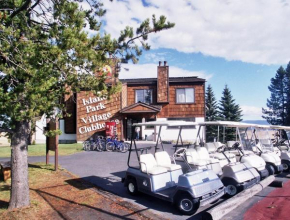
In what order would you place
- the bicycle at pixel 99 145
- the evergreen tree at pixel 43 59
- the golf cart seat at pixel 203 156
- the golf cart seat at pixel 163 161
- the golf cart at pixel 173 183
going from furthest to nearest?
1. the bicycle at pixel 99 145
2. the golf cart seat at pixel 203 156
3. the golf cart seat at pixel 163 161
4. the golf cart at pixel 173 183
5. the evergreen tree at pixel 43 59

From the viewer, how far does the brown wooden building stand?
22031 mm

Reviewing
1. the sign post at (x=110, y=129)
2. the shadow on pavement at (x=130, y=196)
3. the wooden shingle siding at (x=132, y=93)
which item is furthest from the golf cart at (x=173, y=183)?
the wooden shingle siding at (x=132, y=93)

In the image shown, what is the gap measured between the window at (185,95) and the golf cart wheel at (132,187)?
17.2 meters

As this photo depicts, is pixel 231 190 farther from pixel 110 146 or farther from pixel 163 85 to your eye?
pixel 163 85

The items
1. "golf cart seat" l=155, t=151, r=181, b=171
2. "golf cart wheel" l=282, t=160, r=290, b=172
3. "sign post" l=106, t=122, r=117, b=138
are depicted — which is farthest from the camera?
"sign post" l=106, t=122, r=117, b=138

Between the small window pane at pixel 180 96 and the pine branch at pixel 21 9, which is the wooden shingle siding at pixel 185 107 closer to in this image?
the small window pane at pixel 180 96

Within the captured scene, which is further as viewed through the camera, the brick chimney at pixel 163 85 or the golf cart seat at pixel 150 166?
the brick chimney at pixel 163 85

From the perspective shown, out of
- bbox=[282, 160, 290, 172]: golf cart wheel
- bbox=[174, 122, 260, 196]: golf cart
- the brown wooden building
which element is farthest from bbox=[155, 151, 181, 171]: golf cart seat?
the brown wooden building

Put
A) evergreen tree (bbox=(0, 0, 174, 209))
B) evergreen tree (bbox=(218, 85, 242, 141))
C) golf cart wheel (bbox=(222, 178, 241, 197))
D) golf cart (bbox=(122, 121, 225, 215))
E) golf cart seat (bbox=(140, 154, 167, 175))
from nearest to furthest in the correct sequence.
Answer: evergreen tree (bbox=(0, 0, 174, 209)), golf cart (bbox=(122, 121, 225, 215)), golf cart seat (bbox=(140, 154, 167, 175)), golf cart wheel (bbox=(222, 178, 241, 197)), evergreen tree (bbox=(218, 85, 242, 141))

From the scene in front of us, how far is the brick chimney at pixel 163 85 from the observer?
23016 millimetres

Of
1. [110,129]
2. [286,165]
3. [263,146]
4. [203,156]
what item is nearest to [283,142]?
[263,146]

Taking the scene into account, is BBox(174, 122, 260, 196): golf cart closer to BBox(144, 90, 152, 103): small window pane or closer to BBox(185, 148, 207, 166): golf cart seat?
BBox(185, 148, 207, 166): golf cart seat

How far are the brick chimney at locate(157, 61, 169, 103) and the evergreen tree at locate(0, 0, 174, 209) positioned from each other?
17.2 meters

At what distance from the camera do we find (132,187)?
21.2ft
